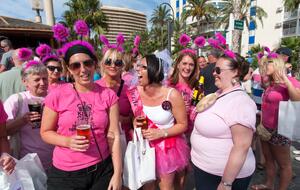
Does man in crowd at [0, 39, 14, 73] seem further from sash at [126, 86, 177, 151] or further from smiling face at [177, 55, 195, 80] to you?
smiling face at [177, 55, 195, 80]

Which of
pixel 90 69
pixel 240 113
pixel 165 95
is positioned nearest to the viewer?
pixel 240 113

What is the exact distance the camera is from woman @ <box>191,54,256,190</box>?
6.09 ft

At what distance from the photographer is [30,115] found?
7.07ft

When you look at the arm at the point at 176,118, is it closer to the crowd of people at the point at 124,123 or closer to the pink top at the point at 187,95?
the crowd of people at the point at 124,123

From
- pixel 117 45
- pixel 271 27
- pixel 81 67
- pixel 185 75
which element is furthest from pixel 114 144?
pixel 271 27

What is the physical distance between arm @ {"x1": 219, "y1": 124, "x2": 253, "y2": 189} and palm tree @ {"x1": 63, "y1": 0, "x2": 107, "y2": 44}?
95.7 ft

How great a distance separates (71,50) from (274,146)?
9.09 ft

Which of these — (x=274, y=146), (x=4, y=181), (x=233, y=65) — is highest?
(x=233, y=65)

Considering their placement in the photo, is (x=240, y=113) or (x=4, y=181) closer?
(x=4, y=181)

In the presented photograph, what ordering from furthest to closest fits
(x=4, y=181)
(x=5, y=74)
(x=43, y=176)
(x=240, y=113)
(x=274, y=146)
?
(x=5, y=74)
(x=274, y=146)
(x=43, y=176)
(x=240, y=113)
(x=4, y=181)

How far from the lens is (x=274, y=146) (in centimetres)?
306

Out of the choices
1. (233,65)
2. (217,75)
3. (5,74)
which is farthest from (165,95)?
(5,74)

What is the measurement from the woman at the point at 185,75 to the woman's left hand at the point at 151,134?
111 centimetres

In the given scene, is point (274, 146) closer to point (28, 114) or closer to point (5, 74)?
point (28, 114)
